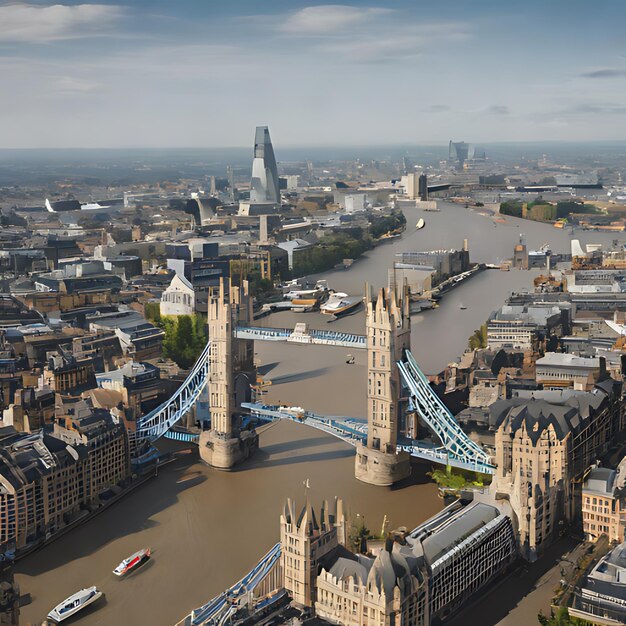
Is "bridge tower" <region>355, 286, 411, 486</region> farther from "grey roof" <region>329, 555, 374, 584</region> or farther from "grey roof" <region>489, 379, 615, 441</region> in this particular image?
"grey roof" <region>329, 555, 374, 584</region>

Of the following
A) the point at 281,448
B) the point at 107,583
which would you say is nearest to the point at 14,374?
the point at 281,448

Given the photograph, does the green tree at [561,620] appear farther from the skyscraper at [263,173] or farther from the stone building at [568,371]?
the skyscraper at [263,173]

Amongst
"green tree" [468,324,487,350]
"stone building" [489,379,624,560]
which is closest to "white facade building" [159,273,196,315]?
"green tree" [468,324,487,350]

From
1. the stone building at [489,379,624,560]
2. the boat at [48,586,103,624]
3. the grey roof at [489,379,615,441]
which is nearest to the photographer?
the boat at [48,586,103,624]

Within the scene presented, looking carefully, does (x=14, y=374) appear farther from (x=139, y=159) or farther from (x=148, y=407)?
(x=139, y=159)

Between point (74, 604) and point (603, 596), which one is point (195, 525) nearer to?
point (74, 604)

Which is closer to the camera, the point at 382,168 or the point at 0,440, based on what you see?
the point at 0,440

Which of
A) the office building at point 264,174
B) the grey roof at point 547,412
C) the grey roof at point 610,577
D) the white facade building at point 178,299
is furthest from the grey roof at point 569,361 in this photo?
the office building at point 264,174
